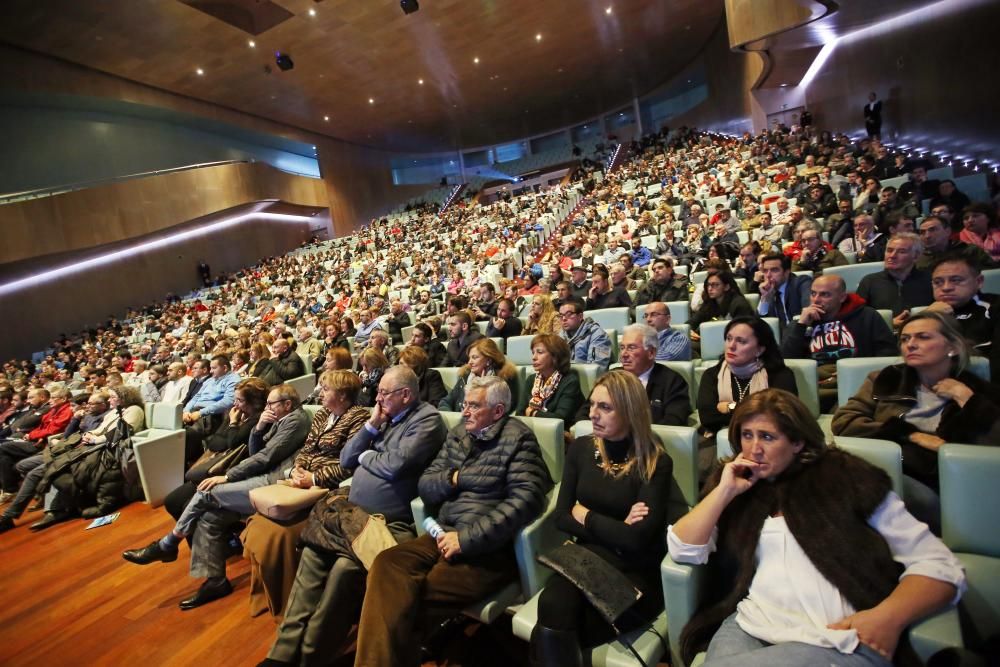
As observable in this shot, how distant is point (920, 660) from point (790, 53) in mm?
11112

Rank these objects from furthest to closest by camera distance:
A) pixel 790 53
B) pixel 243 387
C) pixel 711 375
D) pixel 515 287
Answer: pixel 790 53 < pixel 515 287 < pixel 243 387 < pixel 711 375

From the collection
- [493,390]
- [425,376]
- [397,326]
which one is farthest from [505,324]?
[493,390]

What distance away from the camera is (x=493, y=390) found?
180cm

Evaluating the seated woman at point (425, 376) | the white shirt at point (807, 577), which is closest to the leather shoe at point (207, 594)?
the seated woman at point (425, 376)

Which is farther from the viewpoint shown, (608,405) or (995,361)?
(995,361)

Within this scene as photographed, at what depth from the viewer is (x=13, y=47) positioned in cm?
1002

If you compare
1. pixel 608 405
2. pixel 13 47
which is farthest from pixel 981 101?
pixel 13 47

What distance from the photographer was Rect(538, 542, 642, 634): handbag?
125 cm

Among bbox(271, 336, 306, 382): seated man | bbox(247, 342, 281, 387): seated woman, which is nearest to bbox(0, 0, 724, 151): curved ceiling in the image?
bbox(247, 342, 281, 387): seated woman

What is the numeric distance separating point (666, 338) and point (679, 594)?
1.82 m

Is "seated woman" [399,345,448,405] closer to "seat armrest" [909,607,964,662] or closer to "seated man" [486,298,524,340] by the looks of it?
"seated man" [486,298,524,340]

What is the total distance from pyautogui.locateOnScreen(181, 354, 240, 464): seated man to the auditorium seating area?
17 centimetres

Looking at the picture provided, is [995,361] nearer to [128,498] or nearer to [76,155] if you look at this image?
[128,498]

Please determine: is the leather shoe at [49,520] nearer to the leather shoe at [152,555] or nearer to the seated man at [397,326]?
the leather shoe at [152,555]
